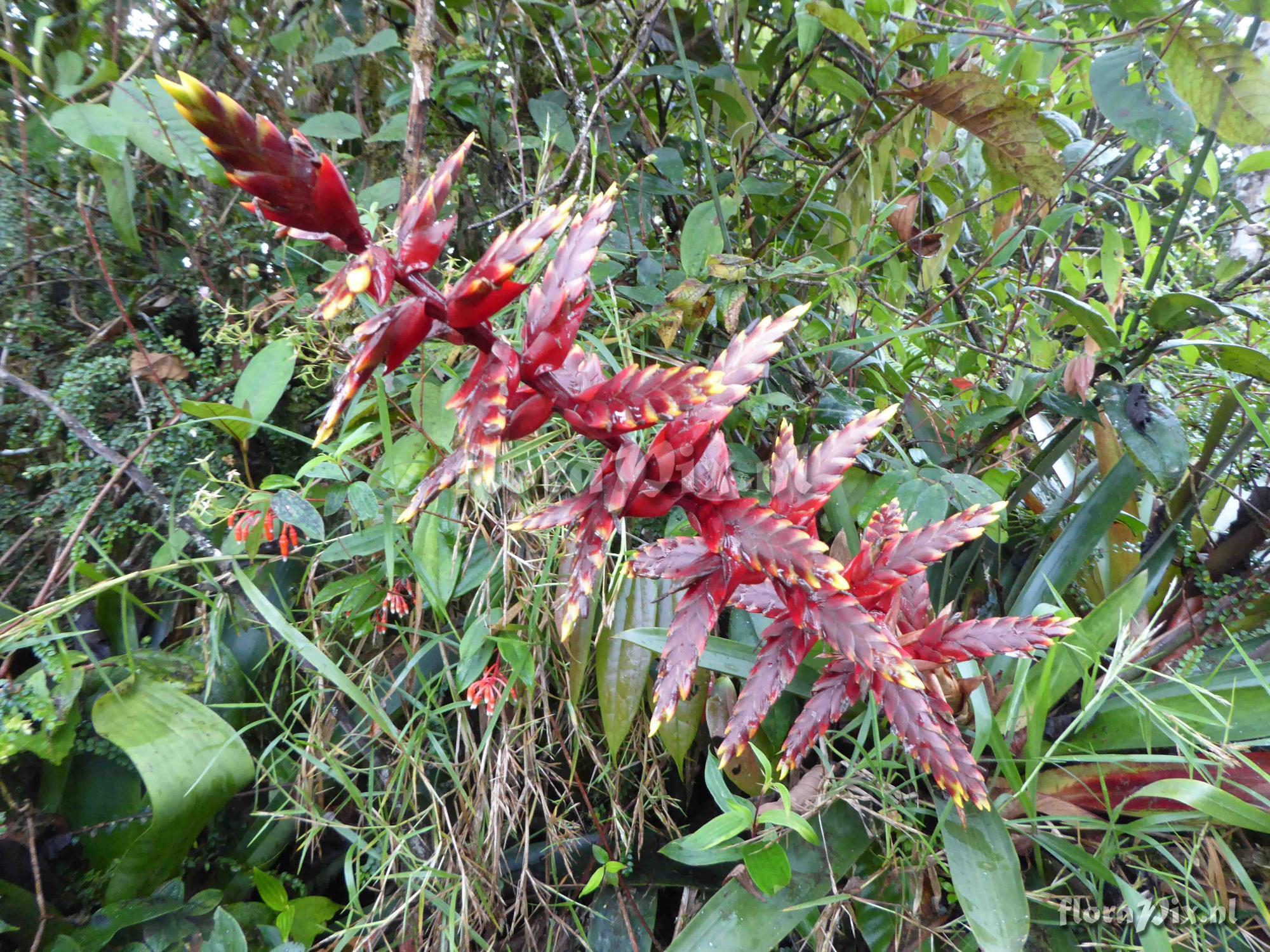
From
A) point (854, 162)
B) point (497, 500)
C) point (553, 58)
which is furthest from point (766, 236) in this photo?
point (497, 500)

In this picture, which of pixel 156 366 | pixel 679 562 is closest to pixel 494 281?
pixel 679 562

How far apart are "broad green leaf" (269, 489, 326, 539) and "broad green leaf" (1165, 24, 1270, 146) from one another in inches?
45.0

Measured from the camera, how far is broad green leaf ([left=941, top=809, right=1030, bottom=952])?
60 cm

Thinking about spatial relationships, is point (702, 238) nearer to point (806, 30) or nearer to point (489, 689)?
point (806, 30)

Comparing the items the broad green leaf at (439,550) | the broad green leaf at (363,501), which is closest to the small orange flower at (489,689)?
Answer: the broad green leaf at (439,550)

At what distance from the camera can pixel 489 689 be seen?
0.83 m

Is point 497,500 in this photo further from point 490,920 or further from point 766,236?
point 766,236

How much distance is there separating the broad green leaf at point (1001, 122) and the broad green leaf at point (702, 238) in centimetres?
30

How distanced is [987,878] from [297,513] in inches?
33.5

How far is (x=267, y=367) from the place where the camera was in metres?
0.96

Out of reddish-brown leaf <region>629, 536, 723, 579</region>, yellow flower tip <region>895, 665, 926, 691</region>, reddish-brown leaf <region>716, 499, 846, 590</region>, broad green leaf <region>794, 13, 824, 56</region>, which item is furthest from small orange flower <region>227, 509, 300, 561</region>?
broad green leaf <region>794, 13, 824, 56</region>

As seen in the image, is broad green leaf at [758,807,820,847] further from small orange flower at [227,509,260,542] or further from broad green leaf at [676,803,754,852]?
small orange flower at [227,509,260,542]

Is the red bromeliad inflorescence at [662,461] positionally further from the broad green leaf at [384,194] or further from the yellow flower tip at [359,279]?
the broad green leaf at [384,194]

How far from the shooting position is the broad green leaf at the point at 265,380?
0.93 meters
